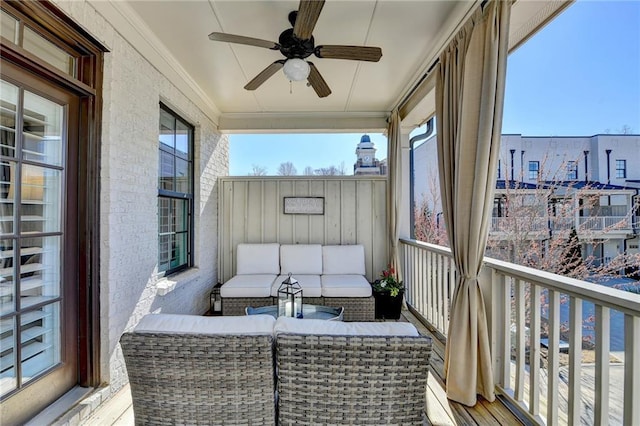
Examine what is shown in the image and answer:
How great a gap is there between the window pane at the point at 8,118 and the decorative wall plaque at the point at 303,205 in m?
3.15

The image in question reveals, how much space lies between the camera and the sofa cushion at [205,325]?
127 cm

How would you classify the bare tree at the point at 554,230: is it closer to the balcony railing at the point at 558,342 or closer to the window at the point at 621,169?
the window at the point at 621,169

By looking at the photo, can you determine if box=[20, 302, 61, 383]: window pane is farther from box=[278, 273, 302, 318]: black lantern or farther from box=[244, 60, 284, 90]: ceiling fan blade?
box=[244, 60, 284, 90]: ceiling fan blade

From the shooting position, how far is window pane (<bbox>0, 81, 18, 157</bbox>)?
1476 mm

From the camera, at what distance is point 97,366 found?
1.95 m

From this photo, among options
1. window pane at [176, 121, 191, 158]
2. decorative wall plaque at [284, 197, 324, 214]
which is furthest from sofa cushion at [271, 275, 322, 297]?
window pane at [176, 121, 191, 158]

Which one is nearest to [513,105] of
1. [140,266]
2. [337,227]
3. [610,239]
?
[610,239]

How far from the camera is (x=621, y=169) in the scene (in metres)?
3.26

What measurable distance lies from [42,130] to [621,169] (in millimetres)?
5467

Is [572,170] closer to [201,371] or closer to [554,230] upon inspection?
[554,230]

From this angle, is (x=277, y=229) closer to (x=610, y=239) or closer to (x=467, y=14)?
(x=467, y=14)

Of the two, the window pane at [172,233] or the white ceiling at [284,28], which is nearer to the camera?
the white ceiling at [284,28]

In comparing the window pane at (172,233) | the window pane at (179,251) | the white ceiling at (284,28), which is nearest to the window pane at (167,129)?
the white ceiling at (284,28)

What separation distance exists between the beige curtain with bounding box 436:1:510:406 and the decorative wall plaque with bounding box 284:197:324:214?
2.57 metres
